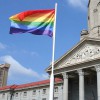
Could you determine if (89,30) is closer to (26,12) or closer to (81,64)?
(81,64)

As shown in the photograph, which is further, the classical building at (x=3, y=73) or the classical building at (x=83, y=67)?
the classical building at (x=3, y=73)

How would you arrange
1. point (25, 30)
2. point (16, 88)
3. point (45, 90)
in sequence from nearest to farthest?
1. point (25, 30)
2. point (45, 90)
3. point (16, 88)

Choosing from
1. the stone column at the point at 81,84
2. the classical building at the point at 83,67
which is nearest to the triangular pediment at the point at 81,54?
the classical building at the point at 83,67

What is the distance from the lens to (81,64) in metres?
47.1

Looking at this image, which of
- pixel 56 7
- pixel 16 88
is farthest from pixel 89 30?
pixel 56 7

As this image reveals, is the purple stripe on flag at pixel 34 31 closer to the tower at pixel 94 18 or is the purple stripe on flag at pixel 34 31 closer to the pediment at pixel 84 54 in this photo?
the pediment at pixel 84 54

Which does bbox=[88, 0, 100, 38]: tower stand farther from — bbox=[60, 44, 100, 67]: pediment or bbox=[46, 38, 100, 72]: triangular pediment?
bbox=[60, 44, 100, 67]: pediment

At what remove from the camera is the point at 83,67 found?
1843 inches

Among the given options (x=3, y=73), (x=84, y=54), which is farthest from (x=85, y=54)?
(x=3, y=73)

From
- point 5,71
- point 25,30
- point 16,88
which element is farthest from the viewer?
point 5,71

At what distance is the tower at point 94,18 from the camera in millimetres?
55344

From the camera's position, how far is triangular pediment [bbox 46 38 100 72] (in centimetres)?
4610

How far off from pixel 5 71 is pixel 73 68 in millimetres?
114016

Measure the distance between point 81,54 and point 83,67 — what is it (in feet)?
9.06
